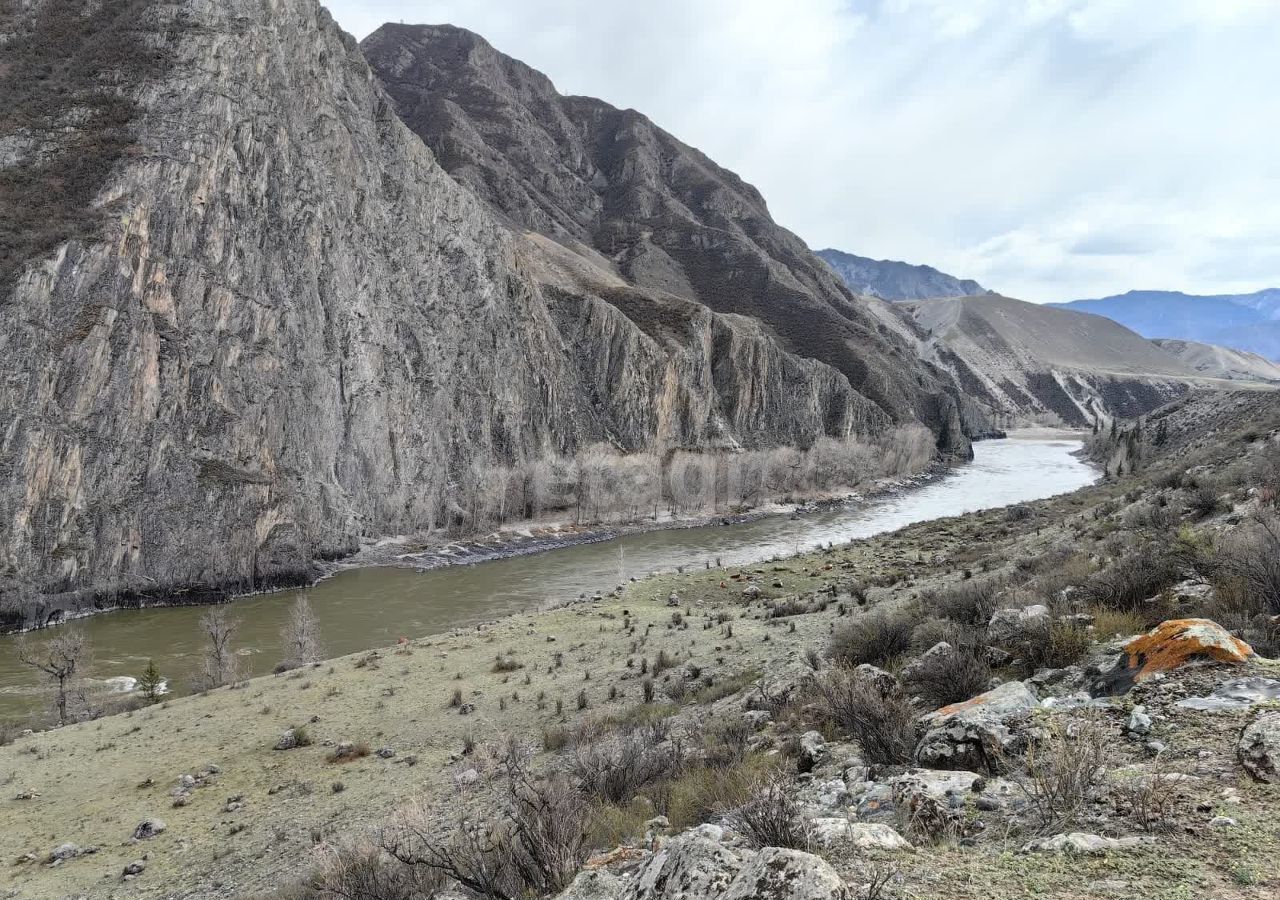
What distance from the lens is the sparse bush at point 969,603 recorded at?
10.6 meters

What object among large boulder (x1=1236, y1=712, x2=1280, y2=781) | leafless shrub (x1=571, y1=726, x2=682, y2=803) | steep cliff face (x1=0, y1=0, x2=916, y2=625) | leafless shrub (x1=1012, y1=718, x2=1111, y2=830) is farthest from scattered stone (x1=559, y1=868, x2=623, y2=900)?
steep cliff face (x1=0, y1=0, x2=916, y2=625)

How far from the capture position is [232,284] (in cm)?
4959

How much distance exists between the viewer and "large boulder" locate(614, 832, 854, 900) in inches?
115

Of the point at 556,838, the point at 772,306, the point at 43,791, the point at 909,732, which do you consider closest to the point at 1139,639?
the point at 909,732

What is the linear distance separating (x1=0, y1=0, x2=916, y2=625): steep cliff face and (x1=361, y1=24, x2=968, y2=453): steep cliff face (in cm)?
5670

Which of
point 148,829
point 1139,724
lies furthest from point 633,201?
point 1139,724

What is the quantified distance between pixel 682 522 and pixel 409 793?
56.2 m

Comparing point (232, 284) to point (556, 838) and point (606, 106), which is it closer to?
point (556, 838)

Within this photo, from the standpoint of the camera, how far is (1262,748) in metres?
3.91

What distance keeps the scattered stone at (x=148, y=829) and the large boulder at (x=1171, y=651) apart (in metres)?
13.0

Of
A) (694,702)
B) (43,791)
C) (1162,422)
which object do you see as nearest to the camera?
(694,702)

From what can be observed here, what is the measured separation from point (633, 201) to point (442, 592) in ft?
453

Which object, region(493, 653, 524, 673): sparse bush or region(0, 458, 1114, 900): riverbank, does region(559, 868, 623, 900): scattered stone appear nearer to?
region(0, 458, 1114, 900): riverbank

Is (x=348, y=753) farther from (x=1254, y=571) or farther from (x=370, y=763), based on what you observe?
(x=1254, y=571)
